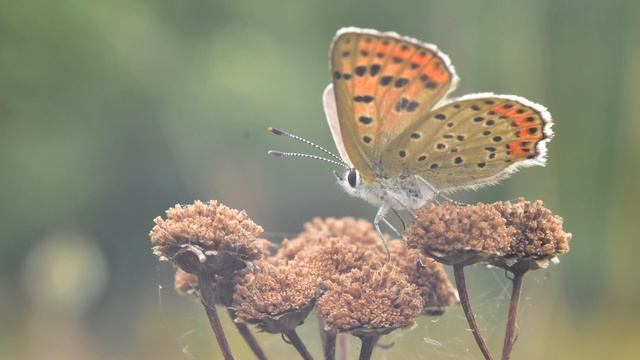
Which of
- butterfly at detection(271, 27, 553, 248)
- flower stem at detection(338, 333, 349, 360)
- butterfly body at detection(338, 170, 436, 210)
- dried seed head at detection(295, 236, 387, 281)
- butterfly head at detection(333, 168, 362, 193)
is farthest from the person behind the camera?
butterfly head at detection(333, 168, 362, 193)

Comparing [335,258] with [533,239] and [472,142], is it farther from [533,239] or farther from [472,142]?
[472,142]

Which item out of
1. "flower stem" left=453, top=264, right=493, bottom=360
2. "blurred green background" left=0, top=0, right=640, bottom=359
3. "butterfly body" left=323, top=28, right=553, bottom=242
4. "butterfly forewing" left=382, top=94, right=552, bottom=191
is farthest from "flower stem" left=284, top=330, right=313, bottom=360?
"blurred green background" left=0, top=0, right=640, bottom=359

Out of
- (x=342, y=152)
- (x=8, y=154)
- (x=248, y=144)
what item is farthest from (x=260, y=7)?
(x=342, y=152)

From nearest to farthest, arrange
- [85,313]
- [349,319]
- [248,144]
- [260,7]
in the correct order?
[349,319] → [85,313] → [248,144] → [260,7]

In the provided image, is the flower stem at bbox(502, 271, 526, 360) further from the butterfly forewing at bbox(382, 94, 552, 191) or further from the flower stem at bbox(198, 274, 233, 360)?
the flower stem at bbox(198, 274, 233, 360)

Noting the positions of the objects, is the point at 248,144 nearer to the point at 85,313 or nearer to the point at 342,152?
the point at 85,313

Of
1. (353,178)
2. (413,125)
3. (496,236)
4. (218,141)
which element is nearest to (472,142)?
(413,125)
